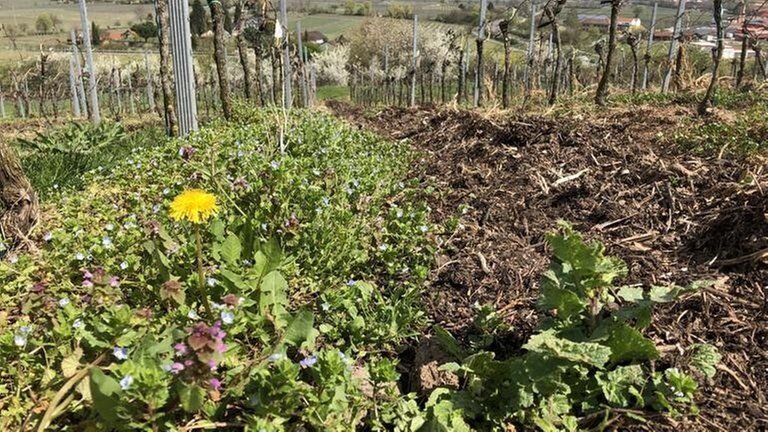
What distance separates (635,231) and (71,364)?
2738mm

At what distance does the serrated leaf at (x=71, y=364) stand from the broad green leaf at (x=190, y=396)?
20.6 inches

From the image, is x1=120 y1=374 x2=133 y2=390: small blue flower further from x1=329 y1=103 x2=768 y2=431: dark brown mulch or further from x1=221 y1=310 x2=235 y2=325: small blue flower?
x1=329 y1=103 x2=768 y2=431: dark brown mulch

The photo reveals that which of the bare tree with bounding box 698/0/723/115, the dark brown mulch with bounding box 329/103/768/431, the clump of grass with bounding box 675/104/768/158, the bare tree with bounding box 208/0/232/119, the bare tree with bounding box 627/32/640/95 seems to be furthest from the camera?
the bare tree with bounding box 627/32/640/95

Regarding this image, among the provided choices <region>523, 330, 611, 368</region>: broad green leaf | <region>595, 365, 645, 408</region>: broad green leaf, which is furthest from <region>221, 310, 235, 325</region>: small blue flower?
<region>595, 365, 645, 408</region>: broad green leaf

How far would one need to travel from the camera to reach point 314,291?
267 cm

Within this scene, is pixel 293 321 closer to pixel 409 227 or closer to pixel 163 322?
pixel 163 322

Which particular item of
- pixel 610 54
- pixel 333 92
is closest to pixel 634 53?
pixel 610 54

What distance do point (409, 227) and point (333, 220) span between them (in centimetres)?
46

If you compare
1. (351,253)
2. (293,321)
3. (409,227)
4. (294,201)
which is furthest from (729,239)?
(294,201)

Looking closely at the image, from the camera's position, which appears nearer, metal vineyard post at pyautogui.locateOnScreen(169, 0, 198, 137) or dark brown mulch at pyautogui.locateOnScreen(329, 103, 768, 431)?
dark brown mulch at pyautogui.locateOnScreen(329, 103, 768, 431)

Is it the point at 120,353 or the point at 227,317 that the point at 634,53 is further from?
the point at 120,353

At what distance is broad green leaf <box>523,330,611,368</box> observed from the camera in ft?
5.45

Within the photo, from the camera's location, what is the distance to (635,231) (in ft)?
9.75

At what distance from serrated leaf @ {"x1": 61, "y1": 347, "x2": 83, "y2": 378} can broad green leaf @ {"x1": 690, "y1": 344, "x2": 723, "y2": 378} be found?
207 cm
